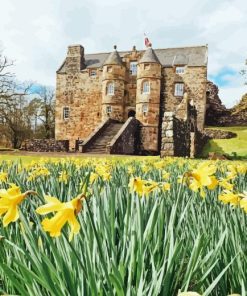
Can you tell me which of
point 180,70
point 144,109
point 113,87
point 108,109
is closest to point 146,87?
point 144,109

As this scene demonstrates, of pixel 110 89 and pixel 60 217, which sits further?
pixel 110 89

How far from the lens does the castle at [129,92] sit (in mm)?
38312

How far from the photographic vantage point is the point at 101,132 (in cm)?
3484

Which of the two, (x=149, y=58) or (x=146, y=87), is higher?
(x=149, y=58)

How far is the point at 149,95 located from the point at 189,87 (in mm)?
4692

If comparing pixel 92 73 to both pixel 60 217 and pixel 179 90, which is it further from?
pixel 60 217

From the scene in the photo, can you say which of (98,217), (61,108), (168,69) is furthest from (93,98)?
(98,217)

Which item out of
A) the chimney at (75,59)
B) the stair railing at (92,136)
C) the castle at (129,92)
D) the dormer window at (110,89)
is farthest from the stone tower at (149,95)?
the chimney at (75,59)

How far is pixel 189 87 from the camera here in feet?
132

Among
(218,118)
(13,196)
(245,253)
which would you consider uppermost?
(218,118)

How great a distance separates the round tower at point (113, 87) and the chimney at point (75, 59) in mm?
4874

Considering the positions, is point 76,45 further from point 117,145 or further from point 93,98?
point 117,145

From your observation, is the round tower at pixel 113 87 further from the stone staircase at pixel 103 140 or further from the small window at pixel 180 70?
the small window at pixel 180 70

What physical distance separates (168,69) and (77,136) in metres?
13.0
